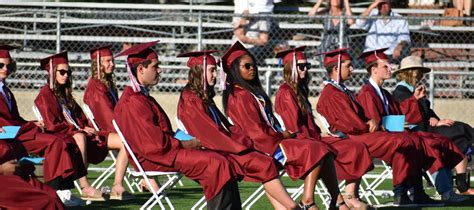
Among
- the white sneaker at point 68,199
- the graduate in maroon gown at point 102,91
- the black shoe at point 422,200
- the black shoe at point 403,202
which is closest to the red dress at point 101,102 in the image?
the graduate in maroon gown at point 102,91

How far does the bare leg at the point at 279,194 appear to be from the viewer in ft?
33.7

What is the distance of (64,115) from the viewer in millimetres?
13008

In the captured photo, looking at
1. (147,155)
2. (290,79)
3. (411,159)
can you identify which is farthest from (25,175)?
(411,159)

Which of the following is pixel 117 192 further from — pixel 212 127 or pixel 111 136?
pixel 212 127

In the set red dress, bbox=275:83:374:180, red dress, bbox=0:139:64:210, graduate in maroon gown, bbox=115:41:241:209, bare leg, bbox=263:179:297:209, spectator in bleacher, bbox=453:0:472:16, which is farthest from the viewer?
spectator in bleacher, bbox=453:0:472:16

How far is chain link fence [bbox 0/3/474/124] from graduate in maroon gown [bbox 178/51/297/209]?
7.20m

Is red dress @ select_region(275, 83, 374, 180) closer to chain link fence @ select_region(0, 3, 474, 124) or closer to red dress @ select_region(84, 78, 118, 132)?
red dress @ select_region(84, 78, 118, 132)

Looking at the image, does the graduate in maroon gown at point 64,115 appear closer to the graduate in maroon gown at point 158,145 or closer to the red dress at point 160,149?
the graduate in maroon gown at point 158,145

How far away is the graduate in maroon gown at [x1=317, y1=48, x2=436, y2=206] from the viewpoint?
40.7ft

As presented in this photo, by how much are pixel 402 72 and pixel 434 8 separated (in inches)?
325

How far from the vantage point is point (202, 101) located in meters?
10.8

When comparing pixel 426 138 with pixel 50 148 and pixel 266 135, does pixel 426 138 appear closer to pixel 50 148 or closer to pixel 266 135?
pixel 266 135

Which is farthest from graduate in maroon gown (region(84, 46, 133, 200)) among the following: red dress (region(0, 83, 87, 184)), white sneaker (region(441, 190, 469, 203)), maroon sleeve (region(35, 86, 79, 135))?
white sneaker (region(441, 190, 469, 203))

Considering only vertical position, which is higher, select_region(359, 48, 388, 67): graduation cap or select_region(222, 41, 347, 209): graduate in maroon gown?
select_region(359, 48, 388, 67): graduation cap
